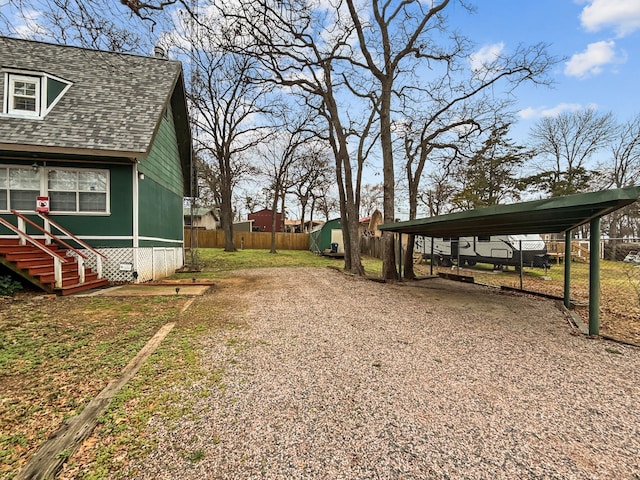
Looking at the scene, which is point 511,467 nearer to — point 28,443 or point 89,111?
point 28,443

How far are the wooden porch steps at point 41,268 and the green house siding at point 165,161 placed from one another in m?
3.16

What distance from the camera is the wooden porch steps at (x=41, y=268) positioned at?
6.49 m

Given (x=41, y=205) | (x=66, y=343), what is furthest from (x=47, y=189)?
(x=66, y=343)

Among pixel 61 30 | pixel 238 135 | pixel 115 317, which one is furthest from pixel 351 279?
pixel 238 135

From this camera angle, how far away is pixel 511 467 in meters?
1.90

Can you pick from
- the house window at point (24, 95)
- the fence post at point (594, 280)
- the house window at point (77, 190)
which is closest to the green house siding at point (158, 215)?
the house window at point (77, 190)

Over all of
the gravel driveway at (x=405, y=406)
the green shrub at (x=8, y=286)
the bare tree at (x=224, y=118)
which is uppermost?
the bare tree at (x=224, y=118)

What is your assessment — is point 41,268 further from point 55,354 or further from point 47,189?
point 55,354

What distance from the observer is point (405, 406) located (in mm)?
2580

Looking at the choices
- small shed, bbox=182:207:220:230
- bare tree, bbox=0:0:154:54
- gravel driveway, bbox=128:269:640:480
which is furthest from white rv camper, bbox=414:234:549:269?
small shed, bbox=182:207:220:230

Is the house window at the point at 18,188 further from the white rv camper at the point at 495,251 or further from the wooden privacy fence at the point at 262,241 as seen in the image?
the wooden privacy fence at the point at 262,241

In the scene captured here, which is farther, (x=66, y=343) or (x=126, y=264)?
(x=126, y=264)

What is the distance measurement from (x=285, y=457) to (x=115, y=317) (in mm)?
4561

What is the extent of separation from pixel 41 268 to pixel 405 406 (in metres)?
8.25
